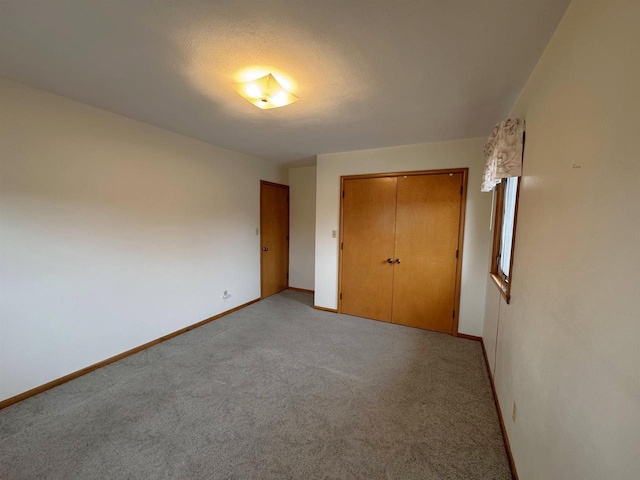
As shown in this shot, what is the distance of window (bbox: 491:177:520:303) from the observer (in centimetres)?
223

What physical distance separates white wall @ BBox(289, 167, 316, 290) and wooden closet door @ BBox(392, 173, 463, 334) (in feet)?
5.93

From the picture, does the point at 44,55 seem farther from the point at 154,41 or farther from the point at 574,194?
the point at 574,194

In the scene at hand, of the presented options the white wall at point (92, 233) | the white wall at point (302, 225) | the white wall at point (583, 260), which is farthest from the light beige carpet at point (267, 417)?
the white wall at point (302, 225)

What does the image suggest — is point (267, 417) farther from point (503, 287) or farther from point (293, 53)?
point (293, 53)

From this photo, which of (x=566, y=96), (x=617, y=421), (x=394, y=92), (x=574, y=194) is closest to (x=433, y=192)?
(x=394, y=92)

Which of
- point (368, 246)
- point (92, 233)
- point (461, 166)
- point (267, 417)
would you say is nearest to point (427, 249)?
point (368, 246)

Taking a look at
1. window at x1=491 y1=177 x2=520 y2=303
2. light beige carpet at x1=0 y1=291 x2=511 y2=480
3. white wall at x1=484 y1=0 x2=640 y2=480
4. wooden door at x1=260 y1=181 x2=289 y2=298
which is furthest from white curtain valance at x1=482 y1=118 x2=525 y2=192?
wooden door at x1=260 y1=181 x2=289 y2=298

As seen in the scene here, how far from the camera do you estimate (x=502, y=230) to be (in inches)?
100.0

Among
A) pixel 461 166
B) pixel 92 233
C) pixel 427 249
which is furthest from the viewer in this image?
pixel 427 249

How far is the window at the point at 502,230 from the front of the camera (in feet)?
7.31

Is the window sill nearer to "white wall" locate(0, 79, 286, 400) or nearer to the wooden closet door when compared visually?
the wooden closet door

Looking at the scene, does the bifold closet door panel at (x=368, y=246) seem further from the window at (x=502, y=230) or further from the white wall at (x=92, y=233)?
the white wall at (x=92, y=233)

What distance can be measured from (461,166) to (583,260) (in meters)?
2.46

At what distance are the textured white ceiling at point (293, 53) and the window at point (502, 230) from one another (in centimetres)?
68
